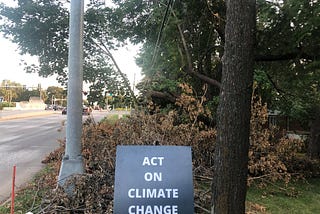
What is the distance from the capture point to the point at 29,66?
588 inches

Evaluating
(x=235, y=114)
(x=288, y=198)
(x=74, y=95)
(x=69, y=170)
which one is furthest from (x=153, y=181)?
(x=288, y=198)

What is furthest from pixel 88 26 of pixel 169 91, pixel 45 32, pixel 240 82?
pixel 240 82

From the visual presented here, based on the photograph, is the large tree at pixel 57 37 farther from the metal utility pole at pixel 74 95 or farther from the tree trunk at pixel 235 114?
the tree trunk at pixel 235 114

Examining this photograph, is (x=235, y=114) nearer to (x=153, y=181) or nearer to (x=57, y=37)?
(x=153, y=181)

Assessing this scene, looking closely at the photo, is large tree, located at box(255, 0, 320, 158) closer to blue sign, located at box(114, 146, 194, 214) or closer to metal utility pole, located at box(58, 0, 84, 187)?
metal utility pole, located at box(58, 0, 84, 187)

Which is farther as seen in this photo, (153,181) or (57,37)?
(57,37)

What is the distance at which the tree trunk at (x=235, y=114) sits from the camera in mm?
4051

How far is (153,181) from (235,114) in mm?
1184

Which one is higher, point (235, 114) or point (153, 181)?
point (235, 114)

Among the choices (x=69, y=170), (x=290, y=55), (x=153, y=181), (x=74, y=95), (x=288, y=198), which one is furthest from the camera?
(x=290, y=55)

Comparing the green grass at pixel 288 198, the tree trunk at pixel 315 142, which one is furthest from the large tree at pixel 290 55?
the green grass at pixel 288 198

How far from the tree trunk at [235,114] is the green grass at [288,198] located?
299cm

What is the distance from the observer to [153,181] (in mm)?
4008

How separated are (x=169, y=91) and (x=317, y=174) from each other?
209 inches
